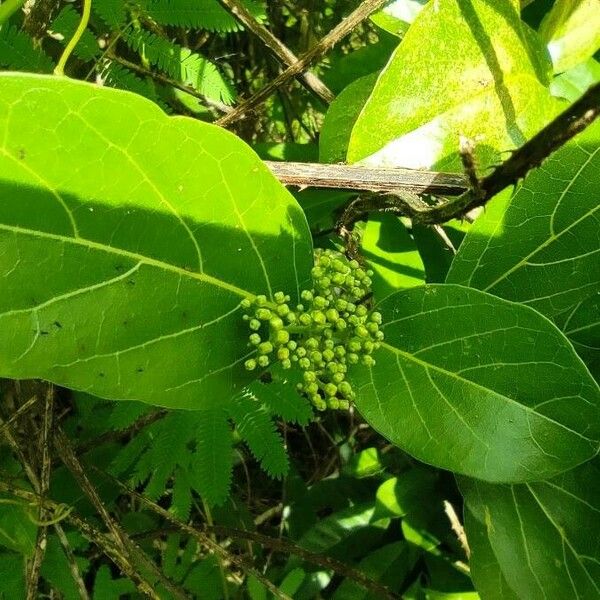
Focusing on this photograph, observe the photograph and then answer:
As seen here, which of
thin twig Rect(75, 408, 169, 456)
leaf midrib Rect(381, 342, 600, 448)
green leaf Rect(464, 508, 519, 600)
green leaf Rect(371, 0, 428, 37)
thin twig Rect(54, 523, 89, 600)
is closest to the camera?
leaf midrib Rect(381, 342, 600, 448)

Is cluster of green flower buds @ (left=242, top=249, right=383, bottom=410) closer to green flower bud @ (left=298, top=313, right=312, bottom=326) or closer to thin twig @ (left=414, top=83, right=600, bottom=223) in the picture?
green flower bud @ (left=298, top=313, right=312, bottom=326)

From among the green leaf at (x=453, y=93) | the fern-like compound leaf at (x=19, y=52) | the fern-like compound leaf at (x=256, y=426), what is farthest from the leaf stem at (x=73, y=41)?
the fern-like compound leaf at (x=256, y=426)

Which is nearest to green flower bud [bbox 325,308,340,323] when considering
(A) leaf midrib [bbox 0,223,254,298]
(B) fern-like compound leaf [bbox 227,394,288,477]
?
(A) leaf midrib [bbox 0,223,254,298]

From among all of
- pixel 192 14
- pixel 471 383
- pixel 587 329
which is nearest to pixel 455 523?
pixel 587 329

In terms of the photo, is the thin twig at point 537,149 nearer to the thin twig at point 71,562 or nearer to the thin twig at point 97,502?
the thin twig at point 97,502

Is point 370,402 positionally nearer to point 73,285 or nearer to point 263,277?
point 263,277

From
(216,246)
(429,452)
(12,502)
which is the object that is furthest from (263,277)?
(12,502)

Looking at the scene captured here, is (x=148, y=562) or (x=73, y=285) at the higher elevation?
(x=73, y=285)
